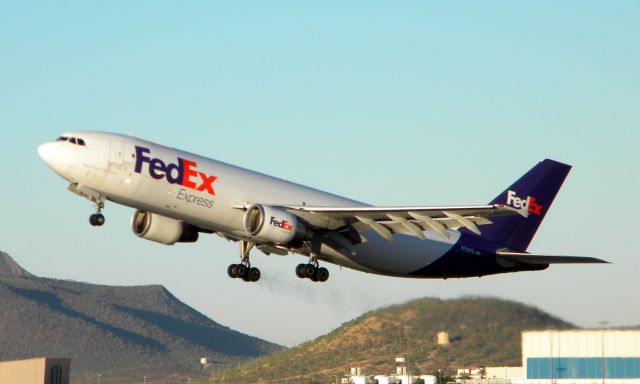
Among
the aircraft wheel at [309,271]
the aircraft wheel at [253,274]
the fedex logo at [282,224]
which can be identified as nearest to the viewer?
the fedex logo at [282,224]

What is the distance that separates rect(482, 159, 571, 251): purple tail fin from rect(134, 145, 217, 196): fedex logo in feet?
54.9

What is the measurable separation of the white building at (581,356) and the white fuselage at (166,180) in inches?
937

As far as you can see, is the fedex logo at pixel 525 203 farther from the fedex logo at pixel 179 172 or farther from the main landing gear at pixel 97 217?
the main landing gear at pixel 97 217

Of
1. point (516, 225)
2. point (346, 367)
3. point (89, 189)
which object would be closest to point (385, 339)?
point (346, 367)

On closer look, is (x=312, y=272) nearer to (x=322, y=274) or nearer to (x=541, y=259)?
(x=322, y=274)

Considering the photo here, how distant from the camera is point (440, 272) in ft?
180

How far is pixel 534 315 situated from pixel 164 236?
23.7 meters

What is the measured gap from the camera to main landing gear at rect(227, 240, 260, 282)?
51.0 metres

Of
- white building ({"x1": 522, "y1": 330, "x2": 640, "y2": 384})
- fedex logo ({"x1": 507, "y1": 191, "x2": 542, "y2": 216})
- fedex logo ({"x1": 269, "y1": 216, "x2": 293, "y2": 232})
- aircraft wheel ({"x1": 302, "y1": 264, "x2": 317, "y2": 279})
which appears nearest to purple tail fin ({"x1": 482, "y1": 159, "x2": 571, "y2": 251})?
fedex logo ({"x1": 507, "y1": 191, "x2": 542, "y2": 216})

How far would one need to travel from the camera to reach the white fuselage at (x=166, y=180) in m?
45.9

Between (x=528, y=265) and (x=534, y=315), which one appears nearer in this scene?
(x=528, y=265)

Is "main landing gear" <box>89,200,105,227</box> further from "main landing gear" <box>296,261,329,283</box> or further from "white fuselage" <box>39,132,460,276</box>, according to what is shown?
"main landing gear" <box>296,261,329,283</box>

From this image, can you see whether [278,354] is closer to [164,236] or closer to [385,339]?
[385,339]

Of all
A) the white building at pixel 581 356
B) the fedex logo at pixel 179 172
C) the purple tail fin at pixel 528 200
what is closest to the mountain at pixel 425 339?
the white building at pixel 581 356
